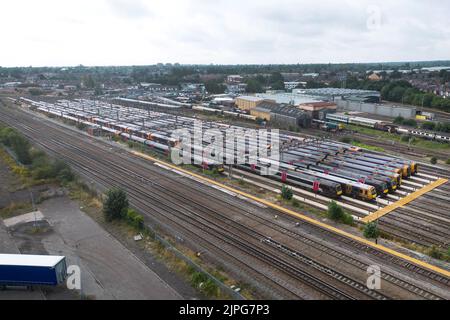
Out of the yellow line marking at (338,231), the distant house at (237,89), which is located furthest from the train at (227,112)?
the distant house at (237,89)

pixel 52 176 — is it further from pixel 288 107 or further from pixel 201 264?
pixel 288 107

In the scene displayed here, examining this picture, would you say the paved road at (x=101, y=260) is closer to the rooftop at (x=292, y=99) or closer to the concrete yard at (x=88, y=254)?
the concrete yard at (x=88, y=254)

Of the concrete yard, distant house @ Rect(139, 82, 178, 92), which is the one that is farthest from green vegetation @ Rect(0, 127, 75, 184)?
distant house @ Rect(139, 82, 178, 92)

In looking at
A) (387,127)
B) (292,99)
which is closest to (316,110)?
(387,127)

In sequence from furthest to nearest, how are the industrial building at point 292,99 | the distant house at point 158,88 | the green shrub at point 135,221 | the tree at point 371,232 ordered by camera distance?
the distant house at point 158,88
the industrial building at point 292,99
the green shrub at point 135,221
the tree at point 371,232

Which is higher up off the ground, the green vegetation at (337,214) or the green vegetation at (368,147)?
the green vegetation at (368,147)

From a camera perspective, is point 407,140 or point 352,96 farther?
point 352,96

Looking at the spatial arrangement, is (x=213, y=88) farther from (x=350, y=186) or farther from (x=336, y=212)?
(x=336, y=212)
